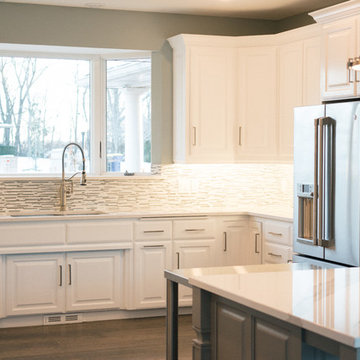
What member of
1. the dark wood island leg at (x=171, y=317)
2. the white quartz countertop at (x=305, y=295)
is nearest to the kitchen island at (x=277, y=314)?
→ the white quartz countertop at (x=305, y=295)

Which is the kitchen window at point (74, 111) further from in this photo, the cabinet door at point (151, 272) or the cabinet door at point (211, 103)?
the cabinet door at point (151, 272)

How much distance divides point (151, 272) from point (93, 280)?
1.66 ft

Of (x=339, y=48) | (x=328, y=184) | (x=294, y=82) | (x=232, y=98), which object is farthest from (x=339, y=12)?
(x=232, y=98)

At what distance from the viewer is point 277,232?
5652 millimetres

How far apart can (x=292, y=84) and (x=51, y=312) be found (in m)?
2.82

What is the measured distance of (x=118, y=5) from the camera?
19.9ft

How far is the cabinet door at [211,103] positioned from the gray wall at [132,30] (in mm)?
371

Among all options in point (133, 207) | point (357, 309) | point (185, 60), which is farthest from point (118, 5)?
point (357, 309)

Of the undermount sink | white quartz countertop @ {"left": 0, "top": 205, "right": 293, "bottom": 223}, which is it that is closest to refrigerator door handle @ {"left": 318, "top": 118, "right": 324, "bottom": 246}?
white quartz countertop @ {"left": 0, "top": 205, "right": 293, "bottom": 223}

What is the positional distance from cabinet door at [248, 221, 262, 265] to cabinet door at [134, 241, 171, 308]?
726 mm

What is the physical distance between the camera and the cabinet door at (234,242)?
239 inches

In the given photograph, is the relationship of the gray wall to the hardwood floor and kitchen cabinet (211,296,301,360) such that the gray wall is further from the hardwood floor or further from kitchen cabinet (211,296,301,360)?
kitchen cabinet (211,296,301,360)

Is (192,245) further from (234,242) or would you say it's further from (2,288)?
(2,288)

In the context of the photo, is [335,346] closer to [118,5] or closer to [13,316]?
[13,316]
